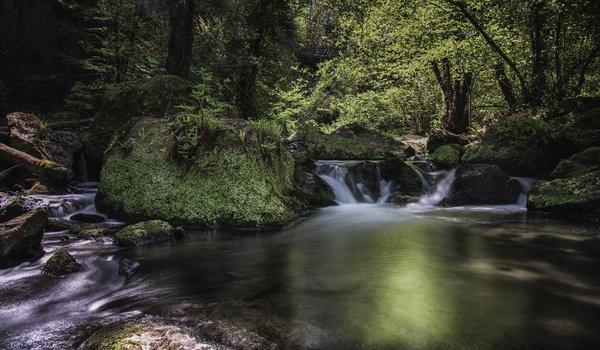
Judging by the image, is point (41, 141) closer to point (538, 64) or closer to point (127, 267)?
point (127, 267)

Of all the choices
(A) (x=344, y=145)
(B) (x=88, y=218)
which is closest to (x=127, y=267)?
(B) (x=88, y=218)

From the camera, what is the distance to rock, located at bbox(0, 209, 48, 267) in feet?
15.3

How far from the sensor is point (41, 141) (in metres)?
10.1

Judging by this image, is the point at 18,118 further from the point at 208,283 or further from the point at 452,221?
the point at 452,221

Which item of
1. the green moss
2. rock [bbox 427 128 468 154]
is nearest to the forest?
the green moss

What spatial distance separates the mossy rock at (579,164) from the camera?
350 inches

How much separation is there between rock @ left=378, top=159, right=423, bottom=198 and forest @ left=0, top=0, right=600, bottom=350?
5 cm

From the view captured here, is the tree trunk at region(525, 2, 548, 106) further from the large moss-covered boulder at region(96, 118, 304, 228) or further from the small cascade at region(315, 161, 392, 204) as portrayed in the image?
the large moss-covered boulder at region(96, 118, 304, 228)

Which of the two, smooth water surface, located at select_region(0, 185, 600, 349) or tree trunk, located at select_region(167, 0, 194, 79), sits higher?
tree trunk, located at select_region(167, 0, 194, 79)

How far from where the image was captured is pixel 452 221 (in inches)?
315

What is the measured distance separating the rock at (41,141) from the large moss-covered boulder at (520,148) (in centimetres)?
1197

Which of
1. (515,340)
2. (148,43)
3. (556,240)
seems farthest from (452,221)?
(148,43)

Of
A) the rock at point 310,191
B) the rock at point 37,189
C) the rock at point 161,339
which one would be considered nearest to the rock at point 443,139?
the rock at point 310,191

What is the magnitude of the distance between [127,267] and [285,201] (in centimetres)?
378
